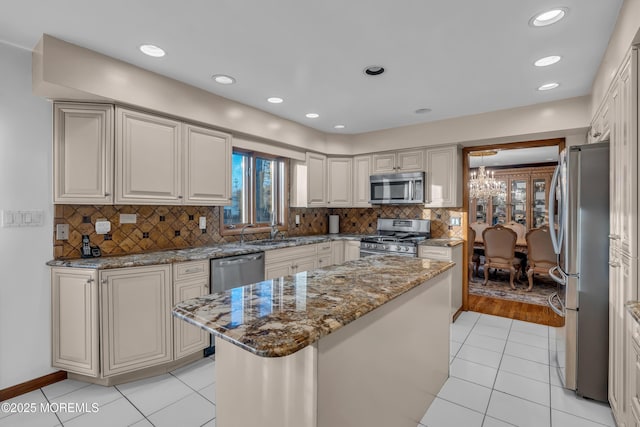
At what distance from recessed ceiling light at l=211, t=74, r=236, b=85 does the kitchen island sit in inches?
72.4

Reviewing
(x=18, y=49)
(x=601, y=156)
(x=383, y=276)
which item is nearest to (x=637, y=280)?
(x=601, y=156)

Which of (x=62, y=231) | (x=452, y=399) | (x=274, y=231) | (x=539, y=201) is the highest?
(x=539, y=201)

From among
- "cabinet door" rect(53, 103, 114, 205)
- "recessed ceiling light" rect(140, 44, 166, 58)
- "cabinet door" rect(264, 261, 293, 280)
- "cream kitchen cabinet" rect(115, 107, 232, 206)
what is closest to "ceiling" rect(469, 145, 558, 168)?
"cabinet door" rect(264, 261, 293, 280)

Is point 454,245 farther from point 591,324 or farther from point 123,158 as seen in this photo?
point 123,158

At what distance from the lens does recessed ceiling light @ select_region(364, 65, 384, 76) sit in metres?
2.46

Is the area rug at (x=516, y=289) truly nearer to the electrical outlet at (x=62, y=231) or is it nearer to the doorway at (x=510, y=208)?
the doorway at (x=510, y=208)

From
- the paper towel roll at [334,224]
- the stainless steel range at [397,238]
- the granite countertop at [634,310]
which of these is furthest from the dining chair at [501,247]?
the granite countertop at [634,310]

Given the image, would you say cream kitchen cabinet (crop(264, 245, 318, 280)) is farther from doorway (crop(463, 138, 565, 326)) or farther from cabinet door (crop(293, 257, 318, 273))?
doorway (crop(463, 138, 565, 326))

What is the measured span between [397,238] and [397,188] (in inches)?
27.8

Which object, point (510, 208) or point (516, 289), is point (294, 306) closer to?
point (516, 289)

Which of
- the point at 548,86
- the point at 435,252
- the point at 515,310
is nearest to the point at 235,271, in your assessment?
the point at 435,252

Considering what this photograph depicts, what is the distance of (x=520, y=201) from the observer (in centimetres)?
745

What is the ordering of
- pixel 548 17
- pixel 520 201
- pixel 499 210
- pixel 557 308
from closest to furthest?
pixel 548 17 < pixel 557 308 < pixel 520 201 < pixel 499 210

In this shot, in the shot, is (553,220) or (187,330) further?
(187,330)
